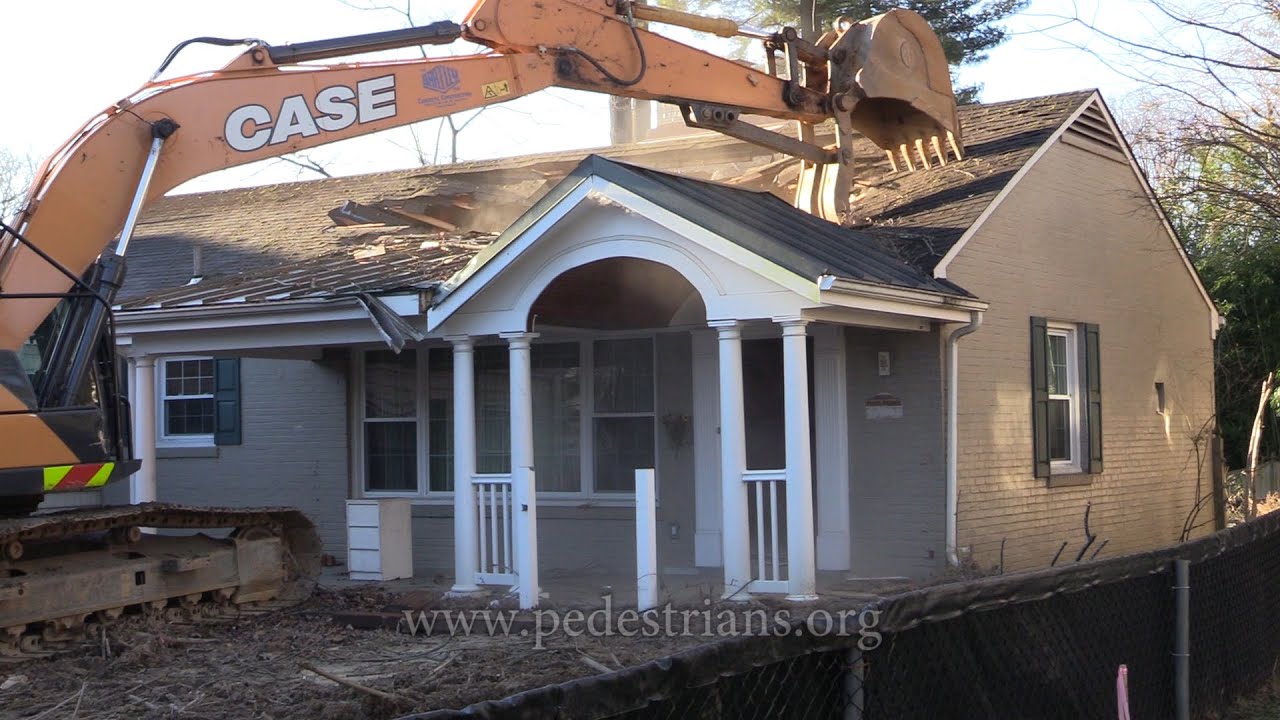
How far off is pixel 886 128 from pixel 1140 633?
9.41m

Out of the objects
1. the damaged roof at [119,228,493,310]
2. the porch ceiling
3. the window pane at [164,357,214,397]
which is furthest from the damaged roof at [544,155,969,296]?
the window pane at [164,357,214,397]

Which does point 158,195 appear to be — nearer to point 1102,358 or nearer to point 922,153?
point 922,153

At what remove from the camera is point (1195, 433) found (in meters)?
16.5

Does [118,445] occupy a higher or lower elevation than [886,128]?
lower

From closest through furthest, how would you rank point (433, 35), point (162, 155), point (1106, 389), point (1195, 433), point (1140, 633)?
1. point (1140, 633)
2. point (162, 155)
3. point (433, 35)
4. point (1106, 389)
5. point (1195, 433)

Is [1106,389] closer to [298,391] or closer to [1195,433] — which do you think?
[1195,433]

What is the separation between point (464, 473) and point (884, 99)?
6161 millimetres

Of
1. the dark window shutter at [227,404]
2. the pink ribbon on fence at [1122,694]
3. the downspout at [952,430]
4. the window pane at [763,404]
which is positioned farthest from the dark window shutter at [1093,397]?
the dark window shutter at [227,404]

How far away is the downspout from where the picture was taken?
11305mm

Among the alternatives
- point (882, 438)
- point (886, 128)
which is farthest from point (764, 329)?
point (886, 128)

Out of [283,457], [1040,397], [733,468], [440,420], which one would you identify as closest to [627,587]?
[733,468]

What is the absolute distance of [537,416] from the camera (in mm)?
13797

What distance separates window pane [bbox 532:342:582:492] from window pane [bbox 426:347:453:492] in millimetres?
1034

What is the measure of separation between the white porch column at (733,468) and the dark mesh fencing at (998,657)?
3.53 metres
